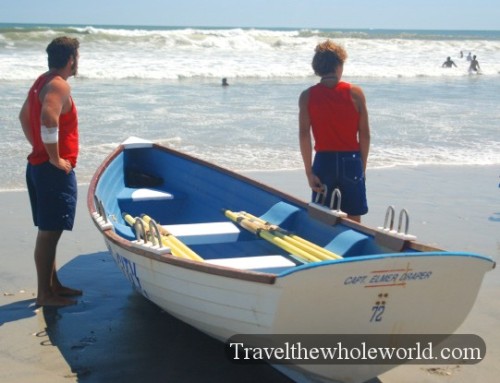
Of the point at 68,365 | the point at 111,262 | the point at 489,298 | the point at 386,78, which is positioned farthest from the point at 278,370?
the point at 386,78

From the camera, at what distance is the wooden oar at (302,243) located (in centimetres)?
448

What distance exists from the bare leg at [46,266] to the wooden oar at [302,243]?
4.34 ft

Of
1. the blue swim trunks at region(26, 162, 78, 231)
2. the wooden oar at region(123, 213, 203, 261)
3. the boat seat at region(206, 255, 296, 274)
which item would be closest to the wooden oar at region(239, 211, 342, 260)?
the boat seat at region(206, 255, 296, 274)

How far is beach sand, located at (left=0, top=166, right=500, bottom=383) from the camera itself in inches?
165

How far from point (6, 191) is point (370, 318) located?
5695mm

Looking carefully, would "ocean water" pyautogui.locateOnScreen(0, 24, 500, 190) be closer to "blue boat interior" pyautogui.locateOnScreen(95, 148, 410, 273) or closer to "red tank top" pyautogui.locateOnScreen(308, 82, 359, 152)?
"blue boat interior" pyautogui.locateOnScreen(95, 148, 410, 273)

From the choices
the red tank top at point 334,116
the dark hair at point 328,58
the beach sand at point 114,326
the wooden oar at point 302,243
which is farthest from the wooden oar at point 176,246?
the dark hair at point 328,58

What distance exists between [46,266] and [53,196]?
0.47 metres

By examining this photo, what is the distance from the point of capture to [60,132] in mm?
4977

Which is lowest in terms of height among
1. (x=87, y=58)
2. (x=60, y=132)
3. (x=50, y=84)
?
(x=87, y=58)

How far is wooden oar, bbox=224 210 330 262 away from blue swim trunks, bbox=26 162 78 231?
1.13m

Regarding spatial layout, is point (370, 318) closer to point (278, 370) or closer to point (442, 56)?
point (278, 370)

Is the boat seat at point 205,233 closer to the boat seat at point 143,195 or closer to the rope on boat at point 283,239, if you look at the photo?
the rope on boat at point 283,239

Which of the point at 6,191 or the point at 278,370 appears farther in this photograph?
the point at 6,191
